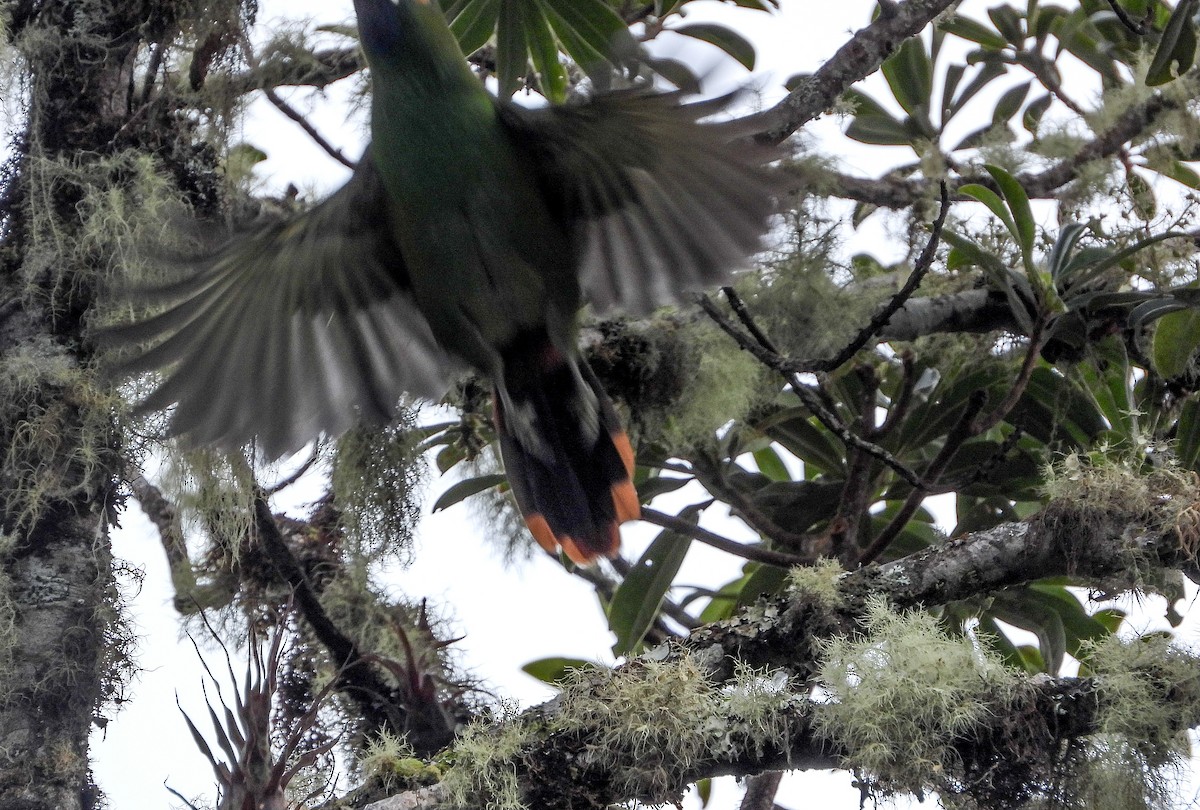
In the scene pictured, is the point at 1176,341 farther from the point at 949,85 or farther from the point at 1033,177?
the point at 949,85

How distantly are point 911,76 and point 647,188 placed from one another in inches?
40.0

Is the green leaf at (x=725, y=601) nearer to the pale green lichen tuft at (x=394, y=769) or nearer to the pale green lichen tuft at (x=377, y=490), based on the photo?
the pale green lichen tuft at (x=377, y=490)

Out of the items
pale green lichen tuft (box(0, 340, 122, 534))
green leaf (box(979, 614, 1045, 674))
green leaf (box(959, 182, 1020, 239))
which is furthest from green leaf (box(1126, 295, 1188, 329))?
pale green lichen tuft (box(0, 340, 122, 534))

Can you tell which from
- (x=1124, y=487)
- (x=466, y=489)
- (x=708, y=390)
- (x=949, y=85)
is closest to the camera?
(x=1124, y=487)

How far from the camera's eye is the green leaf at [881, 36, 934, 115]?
2.80m

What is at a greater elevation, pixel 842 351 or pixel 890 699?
pixel 842 351

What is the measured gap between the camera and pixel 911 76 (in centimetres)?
282

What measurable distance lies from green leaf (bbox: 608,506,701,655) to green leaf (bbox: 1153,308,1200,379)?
95 cm

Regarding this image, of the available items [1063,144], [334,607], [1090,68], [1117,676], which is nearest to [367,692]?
[334,607]

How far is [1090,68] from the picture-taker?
9.44ft

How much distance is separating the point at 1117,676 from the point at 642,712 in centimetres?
58

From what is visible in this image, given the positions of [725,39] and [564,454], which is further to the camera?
[725,39]

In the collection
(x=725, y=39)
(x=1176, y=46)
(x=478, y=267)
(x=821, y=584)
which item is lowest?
(x=821, y=584)

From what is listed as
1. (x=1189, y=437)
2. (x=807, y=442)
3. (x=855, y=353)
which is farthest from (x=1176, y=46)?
(x=807, y=442)
